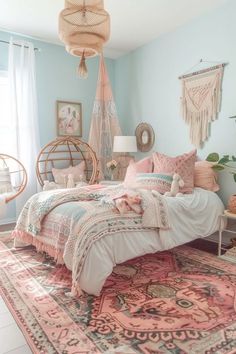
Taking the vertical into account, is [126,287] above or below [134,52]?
below

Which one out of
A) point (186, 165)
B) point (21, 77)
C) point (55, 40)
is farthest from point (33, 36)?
point (186, 165)

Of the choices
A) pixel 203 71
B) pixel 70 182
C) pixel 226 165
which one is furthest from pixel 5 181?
pixel 203 71

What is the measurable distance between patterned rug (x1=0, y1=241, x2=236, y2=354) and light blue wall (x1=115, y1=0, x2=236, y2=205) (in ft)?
4.59

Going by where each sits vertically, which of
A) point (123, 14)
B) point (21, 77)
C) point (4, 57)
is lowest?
point (21, 77)

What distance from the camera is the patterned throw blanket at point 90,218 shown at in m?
2.13

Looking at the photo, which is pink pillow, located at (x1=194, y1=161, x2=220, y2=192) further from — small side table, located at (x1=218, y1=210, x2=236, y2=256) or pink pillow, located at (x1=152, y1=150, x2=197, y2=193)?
small side table, located at (x1=218, y1=210, x2=236, y2=256)

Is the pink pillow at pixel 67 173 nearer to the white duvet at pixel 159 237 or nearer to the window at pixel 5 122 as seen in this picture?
the window at pixel 5 122

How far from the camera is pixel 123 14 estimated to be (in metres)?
3.50

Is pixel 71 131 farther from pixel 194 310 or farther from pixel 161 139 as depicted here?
pixel 194 310

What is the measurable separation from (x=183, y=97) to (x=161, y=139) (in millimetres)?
706

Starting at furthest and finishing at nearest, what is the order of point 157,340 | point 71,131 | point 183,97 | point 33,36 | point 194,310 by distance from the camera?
1. point 71,131
2. point 33,36
3. point 183,97
4. point 194,310
5. point 157,340

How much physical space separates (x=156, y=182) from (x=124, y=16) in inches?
82.8

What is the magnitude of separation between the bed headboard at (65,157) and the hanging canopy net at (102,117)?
0.53ft

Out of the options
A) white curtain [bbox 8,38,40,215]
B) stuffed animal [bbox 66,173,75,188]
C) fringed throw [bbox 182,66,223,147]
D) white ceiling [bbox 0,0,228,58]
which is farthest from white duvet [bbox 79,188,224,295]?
white curtain [bbox 8,38,40,215]
